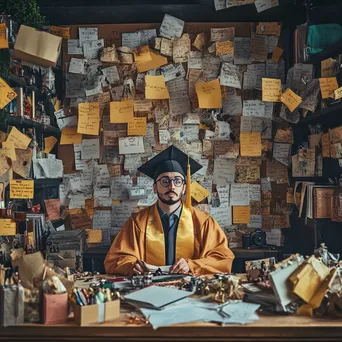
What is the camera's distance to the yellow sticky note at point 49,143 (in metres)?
4.20

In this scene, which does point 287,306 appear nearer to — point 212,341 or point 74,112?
point 212,341

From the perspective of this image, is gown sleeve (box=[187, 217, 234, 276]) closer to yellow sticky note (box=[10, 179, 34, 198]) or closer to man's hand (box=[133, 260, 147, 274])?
man's hand (box=[133, 260, 147, 274])

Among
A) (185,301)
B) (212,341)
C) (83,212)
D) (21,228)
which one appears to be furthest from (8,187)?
(212,341)

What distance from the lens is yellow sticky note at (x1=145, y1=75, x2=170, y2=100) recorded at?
4.21 metres

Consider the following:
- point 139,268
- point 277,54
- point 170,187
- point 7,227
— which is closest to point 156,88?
point 277,54

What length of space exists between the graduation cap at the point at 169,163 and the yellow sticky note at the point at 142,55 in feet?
3.46

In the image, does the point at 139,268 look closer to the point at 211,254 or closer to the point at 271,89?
the point at 211,254

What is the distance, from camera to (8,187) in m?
3.42

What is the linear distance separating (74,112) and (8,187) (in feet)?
3.53

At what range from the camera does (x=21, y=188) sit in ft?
11.4

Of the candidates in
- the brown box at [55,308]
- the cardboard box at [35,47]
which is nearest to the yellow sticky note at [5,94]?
the cardboard box at [35,47]

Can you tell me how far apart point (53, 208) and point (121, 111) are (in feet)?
3.12

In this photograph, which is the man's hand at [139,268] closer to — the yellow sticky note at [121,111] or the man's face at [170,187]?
the man's face at [170,187]

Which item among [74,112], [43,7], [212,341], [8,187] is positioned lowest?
[212,341]
